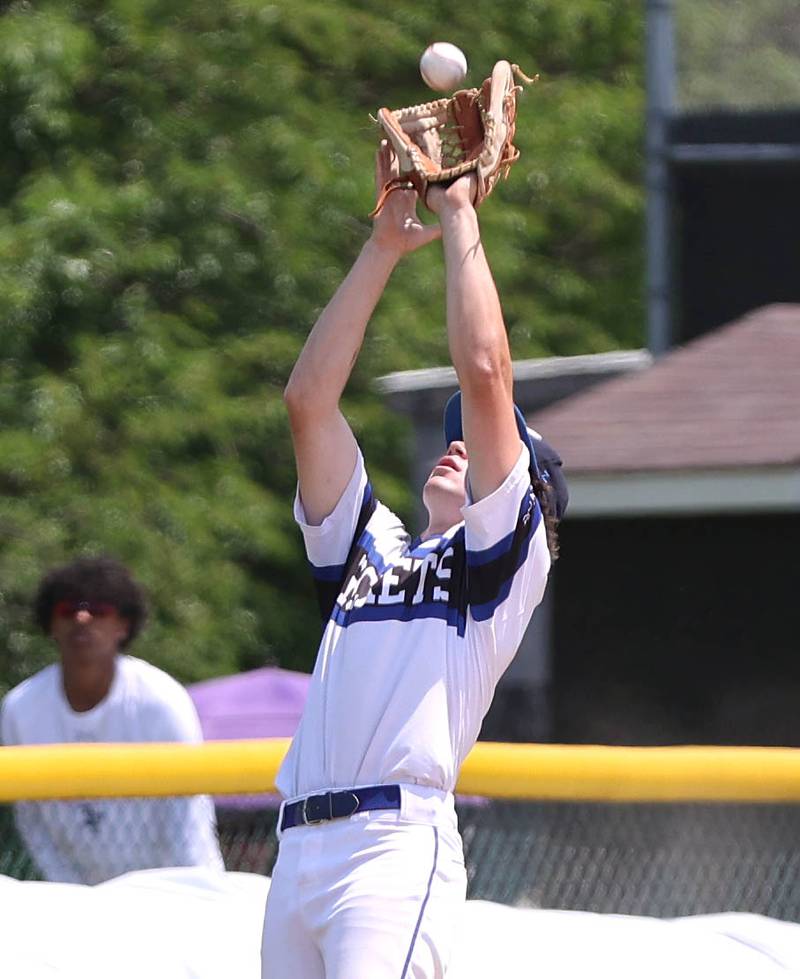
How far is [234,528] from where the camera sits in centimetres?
1120

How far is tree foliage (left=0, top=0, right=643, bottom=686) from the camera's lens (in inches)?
429

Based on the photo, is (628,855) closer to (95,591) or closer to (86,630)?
(86,630)

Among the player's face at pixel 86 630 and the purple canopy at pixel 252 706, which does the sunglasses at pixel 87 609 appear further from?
the purple canopy at pixel 252 706

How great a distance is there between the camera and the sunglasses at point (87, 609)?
5598mm

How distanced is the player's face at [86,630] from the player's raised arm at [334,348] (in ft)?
6.85

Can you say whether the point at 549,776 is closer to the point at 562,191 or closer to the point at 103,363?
the point at 103,363

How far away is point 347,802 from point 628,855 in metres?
1.36

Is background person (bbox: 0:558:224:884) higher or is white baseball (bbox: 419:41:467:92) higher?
white baseball (bbox: 419:41:467:92)

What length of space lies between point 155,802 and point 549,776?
0.87 metres

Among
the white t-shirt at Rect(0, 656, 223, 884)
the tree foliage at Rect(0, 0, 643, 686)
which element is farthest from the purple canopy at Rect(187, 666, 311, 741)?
the tree foliage at Rect(0, 0, 643, 686)

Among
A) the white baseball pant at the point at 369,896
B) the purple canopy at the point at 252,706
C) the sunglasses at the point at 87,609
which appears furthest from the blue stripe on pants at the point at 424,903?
the purple canopy at the point at 252,706

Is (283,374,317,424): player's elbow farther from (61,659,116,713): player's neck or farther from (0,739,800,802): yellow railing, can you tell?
(61,659,116,713): player's neck

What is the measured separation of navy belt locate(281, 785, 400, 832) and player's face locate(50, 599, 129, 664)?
7.51 ft

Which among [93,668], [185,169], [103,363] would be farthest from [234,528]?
[93,668]
